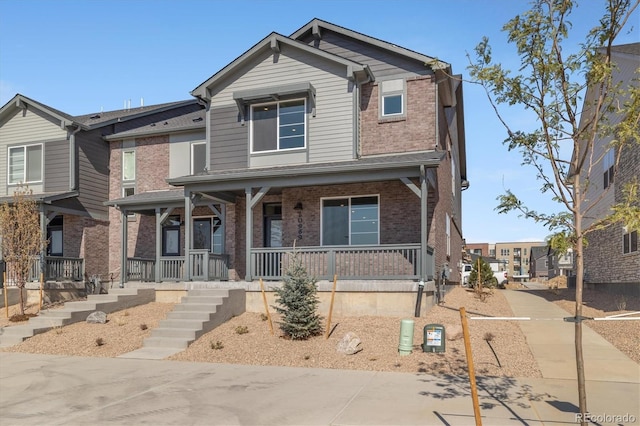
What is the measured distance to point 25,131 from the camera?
72.2ft

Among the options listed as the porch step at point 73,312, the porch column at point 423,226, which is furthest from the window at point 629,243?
the porch step at point 73,312

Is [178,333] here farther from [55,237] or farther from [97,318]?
[55,237]

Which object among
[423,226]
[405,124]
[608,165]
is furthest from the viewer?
[608,165]

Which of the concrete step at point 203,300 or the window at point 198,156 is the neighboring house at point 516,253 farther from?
the concrete step at point 203,300

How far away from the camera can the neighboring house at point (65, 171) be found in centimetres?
2083

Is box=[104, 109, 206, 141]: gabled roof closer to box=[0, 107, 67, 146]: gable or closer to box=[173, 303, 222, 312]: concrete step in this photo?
box=[0, 107, 67, 146]: gable

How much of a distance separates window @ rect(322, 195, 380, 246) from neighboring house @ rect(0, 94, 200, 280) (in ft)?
33.6

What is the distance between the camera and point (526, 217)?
21.2 feet

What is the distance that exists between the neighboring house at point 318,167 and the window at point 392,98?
0.03 meters

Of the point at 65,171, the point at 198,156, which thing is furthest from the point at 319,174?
the point at 65,171

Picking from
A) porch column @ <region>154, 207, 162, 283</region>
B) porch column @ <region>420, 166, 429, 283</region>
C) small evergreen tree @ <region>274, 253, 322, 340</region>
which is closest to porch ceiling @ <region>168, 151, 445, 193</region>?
porch column @ <region>420, 166, 429, 283</region>

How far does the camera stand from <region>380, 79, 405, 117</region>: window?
16641 mm

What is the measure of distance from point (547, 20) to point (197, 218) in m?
15.7

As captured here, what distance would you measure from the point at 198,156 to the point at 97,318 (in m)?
7.84
